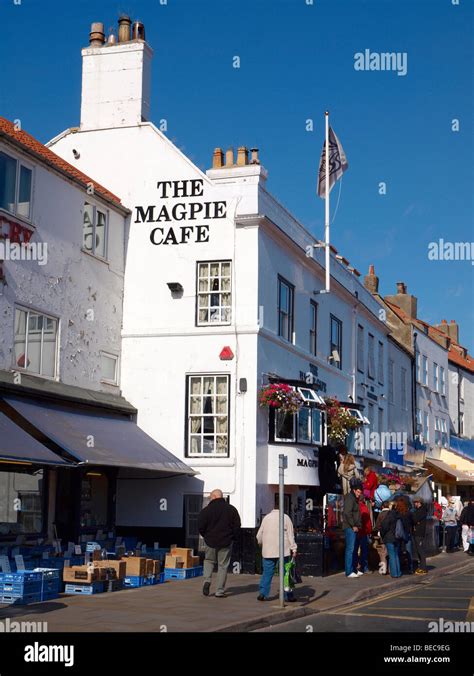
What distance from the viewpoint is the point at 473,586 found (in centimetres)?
1845

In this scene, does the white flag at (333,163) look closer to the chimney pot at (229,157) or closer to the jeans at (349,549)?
the chimney pot at (229,157)

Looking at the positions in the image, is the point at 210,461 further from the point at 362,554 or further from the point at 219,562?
the point at 219,562

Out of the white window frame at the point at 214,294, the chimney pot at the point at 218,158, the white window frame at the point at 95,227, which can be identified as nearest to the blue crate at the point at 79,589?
the white window frame at the point at 214,294

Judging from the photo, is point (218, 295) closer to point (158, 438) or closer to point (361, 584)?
point (158, 438)

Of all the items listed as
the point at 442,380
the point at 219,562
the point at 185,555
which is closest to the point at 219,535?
the point at 219,562

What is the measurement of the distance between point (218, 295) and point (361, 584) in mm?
7209

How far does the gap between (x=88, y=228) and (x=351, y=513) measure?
8.47 m

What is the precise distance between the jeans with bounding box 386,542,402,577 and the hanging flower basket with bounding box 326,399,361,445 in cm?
440

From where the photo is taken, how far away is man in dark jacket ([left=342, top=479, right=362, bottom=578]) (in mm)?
19031

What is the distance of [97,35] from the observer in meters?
23.8

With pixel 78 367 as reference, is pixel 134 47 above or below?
above

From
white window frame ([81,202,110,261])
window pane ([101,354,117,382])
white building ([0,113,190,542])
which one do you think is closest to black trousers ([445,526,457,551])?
white building ([0,113,190,542])

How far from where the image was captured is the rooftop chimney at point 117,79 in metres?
22.9
